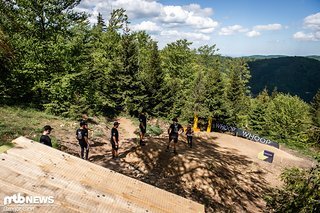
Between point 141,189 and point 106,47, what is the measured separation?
37.0 metres

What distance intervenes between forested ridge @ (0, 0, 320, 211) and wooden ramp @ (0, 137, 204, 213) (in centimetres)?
356

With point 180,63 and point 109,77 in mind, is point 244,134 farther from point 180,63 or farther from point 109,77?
point 180,63

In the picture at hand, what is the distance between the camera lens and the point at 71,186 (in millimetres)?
2662

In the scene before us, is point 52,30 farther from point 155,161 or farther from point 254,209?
point 254,209

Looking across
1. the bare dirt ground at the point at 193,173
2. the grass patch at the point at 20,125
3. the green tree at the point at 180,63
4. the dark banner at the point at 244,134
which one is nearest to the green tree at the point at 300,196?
the bare dirt ground at the point at 193,173

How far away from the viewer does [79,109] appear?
24109 mm

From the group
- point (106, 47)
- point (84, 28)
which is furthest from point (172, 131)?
point (106, 47)

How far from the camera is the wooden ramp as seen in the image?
2.39 m

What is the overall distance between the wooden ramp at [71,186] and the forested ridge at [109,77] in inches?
140

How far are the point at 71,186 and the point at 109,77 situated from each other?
31487mm

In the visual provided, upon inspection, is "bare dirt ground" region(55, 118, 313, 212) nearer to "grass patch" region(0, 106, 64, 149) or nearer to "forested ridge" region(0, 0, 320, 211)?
"grass patch" region(0, 106, 64, 149)

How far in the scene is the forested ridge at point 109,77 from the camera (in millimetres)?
19875

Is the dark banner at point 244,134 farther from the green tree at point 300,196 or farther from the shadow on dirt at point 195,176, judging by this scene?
the green tree at point 300,196

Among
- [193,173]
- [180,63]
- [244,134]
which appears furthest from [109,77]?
[193,173]
